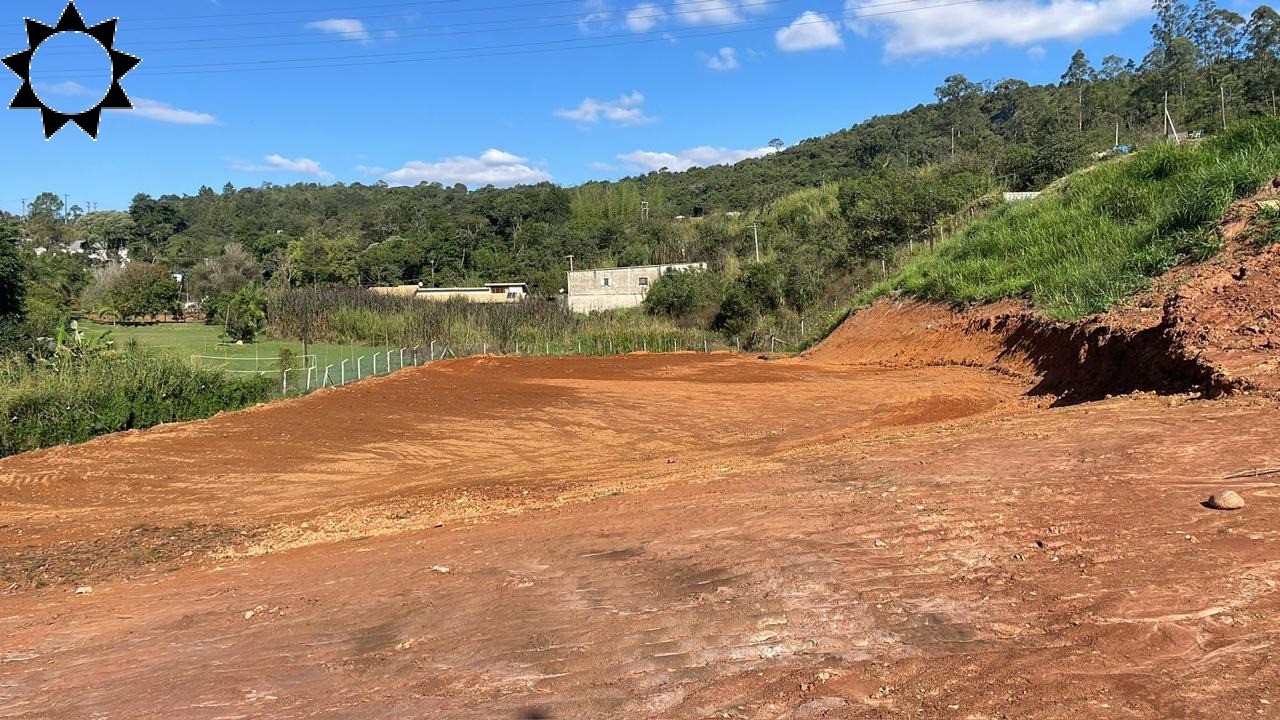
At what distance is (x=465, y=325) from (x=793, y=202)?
103 ft

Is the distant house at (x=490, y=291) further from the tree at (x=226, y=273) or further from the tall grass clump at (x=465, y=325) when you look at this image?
the tree at (x=226, y=273)

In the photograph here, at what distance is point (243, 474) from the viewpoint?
11047 millimetres

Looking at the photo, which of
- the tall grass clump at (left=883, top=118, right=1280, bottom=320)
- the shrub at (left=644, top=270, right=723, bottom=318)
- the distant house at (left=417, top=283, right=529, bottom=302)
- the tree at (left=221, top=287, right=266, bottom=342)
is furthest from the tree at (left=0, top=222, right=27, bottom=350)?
the tall grass clump at (left=883, top=118, right=1280, bottom=320)

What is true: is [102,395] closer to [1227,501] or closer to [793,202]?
[1227,501]

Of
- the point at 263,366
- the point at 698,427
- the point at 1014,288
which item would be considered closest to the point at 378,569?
the point at 698,427

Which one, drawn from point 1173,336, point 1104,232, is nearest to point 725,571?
point 1173,336

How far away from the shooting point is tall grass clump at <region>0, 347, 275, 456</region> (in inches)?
581

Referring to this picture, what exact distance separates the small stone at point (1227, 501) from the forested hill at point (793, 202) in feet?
104

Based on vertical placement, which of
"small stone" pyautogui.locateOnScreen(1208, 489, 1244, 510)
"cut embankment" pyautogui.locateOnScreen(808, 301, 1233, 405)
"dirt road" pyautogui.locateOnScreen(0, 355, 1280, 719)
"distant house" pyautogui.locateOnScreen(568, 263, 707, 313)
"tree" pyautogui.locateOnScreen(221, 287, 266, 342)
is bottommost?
"dirt road" pyautogui.locateOnScreen(0, 355, 1280, 719)

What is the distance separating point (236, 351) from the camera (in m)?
38.1

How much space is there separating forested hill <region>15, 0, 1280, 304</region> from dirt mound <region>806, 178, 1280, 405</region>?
19911 mm

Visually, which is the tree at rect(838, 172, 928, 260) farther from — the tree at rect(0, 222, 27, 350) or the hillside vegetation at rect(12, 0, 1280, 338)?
the tree at rect(0, 222, 27, 350)

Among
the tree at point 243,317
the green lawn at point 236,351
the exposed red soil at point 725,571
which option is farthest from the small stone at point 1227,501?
the tree at point 243,317

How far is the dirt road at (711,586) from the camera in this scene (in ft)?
10.2
